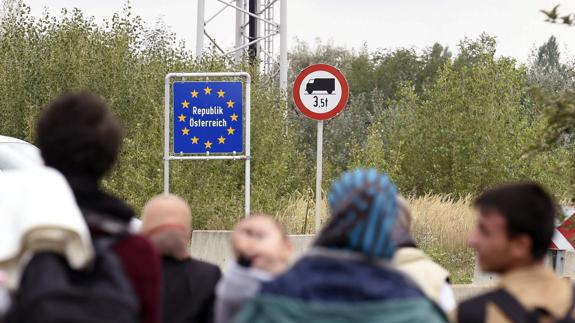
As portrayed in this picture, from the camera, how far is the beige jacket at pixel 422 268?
6.41 m

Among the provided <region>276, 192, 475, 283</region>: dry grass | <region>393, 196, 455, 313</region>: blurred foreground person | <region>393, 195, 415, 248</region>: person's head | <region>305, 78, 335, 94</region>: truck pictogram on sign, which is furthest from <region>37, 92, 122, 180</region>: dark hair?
<region>276, 192, 475, 283</region>: dry grass

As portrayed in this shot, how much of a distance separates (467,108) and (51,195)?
123 feet

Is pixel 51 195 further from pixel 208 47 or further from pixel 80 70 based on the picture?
pixel 80 70

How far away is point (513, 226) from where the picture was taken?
480 cm

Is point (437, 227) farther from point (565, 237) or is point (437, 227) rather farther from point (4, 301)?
point (4, 301)

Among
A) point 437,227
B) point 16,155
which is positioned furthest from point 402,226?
point 437,227

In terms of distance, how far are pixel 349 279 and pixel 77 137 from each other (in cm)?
85

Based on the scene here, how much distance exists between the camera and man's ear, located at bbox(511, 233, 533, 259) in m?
4.81

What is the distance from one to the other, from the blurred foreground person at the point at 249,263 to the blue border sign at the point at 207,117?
51.8 ft

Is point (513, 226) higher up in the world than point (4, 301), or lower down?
higher up

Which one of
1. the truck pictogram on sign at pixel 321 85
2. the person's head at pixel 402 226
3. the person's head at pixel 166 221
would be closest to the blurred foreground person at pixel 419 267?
the person's head at pixel 402 226

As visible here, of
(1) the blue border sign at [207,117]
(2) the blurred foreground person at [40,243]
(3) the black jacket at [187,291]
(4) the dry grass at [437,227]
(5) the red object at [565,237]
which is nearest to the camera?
(2) the blurred foreground person at [40,243]

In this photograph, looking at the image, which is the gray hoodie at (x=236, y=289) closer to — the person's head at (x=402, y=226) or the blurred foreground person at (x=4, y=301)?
the blurred foreground person at (x=4, y=301)

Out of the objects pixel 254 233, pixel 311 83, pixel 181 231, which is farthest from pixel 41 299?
pixel 311 83
